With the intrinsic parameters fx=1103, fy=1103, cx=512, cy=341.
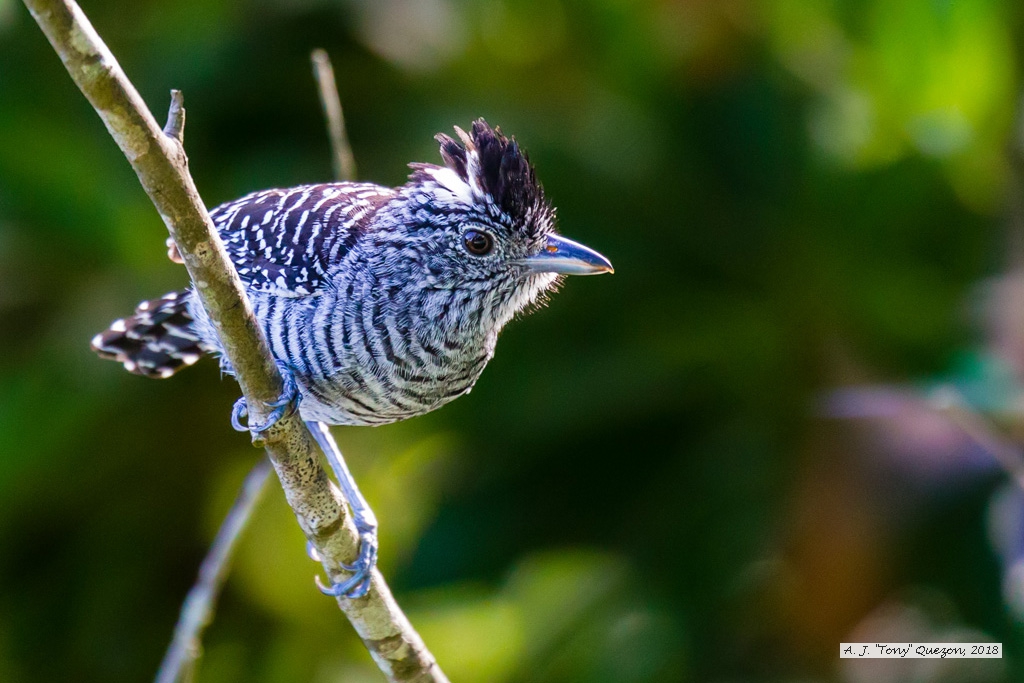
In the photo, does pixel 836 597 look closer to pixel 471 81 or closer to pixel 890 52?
pixel 890 52

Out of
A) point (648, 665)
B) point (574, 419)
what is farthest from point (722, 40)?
point (648, 665)

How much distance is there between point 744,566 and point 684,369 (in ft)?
3.25

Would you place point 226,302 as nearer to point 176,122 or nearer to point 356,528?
point 176,122


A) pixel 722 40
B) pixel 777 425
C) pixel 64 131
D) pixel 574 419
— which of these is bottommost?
pixel 777 425

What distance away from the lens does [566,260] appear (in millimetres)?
3146

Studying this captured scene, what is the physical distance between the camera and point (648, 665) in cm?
530

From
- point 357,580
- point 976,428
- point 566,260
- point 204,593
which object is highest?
point 566,260

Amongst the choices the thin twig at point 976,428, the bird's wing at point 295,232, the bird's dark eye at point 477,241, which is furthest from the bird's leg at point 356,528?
the thin twig at point 976,428

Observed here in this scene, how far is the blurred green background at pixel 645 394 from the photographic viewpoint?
17.6 ft

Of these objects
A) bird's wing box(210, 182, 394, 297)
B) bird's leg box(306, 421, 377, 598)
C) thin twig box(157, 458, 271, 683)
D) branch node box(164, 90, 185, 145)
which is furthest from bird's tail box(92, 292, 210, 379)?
branch node box(164, 90, 185, 145)

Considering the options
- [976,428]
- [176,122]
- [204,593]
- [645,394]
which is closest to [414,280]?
[204,593]

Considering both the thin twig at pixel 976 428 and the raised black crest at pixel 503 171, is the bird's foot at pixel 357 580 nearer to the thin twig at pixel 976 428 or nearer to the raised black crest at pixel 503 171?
the raised black crest at pixel 503 171

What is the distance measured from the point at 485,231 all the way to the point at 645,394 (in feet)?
7.79

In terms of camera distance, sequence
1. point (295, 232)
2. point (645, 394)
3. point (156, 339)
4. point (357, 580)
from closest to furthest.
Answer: point (357, 580) → point (295, 232) → point (156, 339) → point (645, 394)
